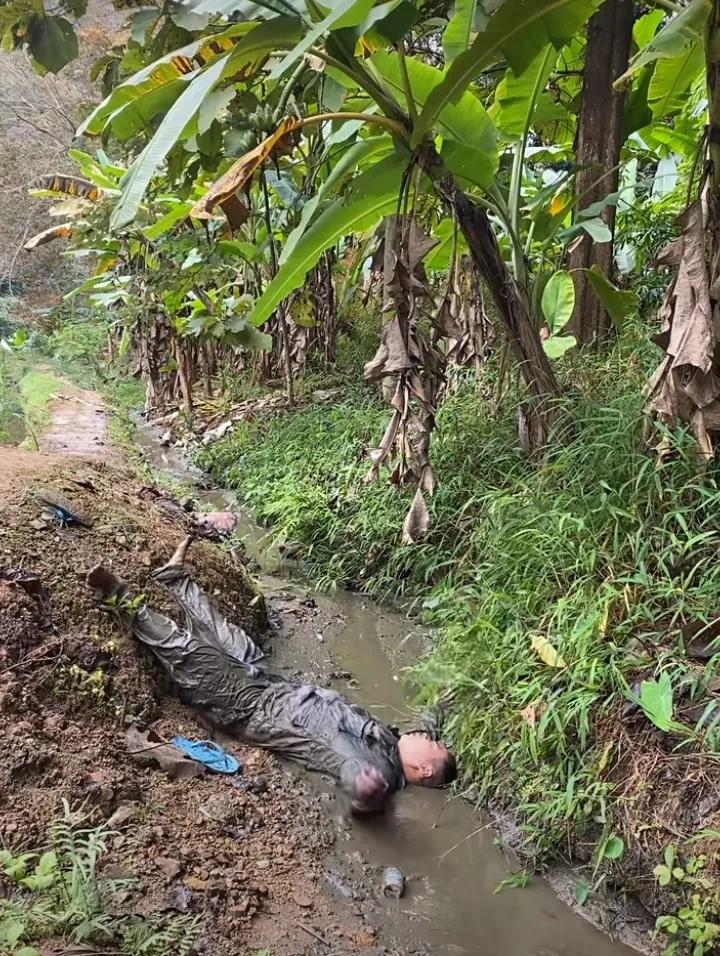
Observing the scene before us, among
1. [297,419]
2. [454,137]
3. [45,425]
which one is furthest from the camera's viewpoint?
[45,425]

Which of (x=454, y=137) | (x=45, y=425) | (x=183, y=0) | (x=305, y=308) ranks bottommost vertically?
(x=45, y=425)

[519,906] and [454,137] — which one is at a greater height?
[454,137]

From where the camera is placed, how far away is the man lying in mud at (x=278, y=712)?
8.76ft

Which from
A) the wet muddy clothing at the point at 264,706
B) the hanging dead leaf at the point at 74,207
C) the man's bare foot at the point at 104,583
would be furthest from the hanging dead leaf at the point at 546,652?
the hanging dead leaf at the point at 74,207

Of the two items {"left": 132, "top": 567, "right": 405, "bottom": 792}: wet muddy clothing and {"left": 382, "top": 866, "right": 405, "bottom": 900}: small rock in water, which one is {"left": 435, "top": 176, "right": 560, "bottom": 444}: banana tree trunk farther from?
{"left": 382, "top": 866, "right": 405, "bottom": 900}: small rock in water

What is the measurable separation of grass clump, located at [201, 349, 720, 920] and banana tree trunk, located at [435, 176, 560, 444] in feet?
0.47

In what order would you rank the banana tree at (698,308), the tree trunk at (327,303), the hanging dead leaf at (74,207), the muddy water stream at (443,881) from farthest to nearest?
the tree trunk at (327,303) → the hanging dead leaf at (74,207) → the banana tree at (698,308) → the muddy water stream at (443,881)

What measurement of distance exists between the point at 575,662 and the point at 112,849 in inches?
59.7

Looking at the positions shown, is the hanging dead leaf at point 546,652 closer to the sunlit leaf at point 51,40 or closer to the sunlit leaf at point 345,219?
the sunlit leaf at point 345,219

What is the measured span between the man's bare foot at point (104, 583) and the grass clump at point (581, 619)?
1.33m

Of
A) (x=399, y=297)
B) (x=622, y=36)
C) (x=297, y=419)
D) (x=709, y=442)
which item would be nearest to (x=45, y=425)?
(x=297, y=419)

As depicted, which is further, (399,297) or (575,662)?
(399,297)

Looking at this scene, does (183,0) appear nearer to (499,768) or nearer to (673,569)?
(673,569)

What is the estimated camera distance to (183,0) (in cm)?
228
